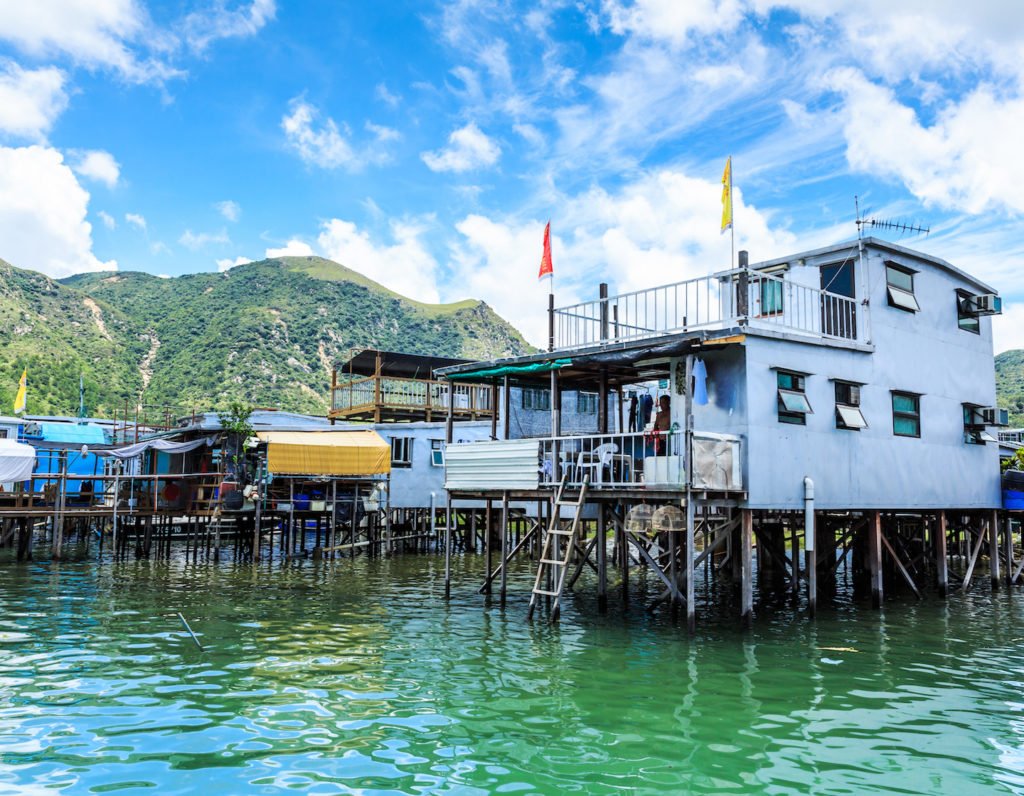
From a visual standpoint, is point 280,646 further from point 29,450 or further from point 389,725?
point 29,450

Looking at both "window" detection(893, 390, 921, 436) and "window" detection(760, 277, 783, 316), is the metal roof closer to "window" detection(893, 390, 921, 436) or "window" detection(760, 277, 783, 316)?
"window" detection(760, 277, 783, 316)

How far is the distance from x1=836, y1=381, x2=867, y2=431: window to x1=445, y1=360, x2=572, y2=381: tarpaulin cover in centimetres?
617

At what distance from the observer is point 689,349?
1562cm

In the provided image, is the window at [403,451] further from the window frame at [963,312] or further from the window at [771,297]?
the window frame at [963,312]

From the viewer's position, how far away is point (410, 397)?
41.5 meters

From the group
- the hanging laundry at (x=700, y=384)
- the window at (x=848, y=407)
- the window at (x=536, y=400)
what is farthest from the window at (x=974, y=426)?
the window at (x=536, y=400)

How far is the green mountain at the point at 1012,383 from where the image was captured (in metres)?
56.4

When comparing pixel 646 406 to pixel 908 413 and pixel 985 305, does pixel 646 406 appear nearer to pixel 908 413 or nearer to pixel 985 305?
pixel 908 413

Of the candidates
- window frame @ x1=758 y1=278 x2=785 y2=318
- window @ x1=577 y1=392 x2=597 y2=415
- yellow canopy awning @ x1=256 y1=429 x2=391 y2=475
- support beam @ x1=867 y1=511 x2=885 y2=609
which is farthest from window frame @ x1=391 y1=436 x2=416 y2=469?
support beam @ x1=867 y1=511 x2=885 y2=609

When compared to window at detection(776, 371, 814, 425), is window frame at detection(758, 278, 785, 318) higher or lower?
higher

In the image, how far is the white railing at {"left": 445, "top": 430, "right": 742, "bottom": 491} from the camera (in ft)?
51.1

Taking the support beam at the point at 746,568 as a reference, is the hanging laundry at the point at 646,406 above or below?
above

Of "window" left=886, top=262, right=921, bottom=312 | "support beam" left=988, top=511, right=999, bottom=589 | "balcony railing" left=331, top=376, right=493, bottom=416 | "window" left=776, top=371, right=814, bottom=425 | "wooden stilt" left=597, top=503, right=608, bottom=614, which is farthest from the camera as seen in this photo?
"balcony railing" left=331, top=376, right=493, bottom=416

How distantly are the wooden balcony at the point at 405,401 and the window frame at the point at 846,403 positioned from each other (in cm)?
2335
